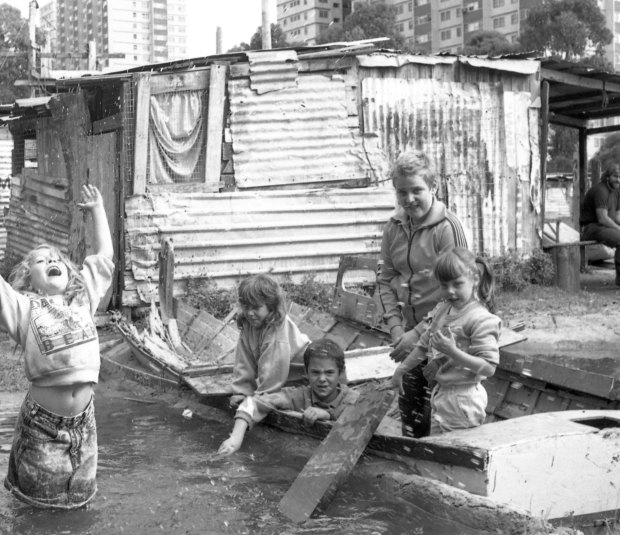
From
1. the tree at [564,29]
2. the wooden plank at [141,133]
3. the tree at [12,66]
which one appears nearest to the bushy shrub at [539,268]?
the wooden plank at [141,133]

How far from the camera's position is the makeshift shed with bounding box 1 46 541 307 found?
1193 centimetres

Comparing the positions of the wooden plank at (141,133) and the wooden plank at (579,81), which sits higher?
the wooden plank at (579,81)

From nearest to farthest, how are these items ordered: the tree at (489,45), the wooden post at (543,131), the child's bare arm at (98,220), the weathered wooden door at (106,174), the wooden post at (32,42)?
the child's bare arm at (98,220), the weathered wooden door at (106,174), the wooden post at (543,131), the wooden post at (32,42), the tree at (489,45)

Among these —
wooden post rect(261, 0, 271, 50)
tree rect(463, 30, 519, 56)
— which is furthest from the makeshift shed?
tree rect(463, 30, 519, 56)

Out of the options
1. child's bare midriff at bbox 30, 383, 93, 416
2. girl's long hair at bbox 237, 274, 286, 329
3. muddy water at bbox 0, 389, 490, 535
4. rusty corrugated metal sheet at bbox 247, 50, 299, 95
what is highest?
rusty corrugated metal sheet at bbox 247, 50, 299, 95

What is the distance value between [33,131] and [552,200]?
Result: 16.5 meters

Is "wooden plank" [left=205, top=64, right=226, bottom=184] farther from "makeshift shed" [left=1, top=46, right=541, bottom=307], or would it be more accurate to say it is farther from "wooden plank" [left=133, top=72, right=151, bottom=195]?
"wooden plank" [left=133, top=72, right=151, bottom=195]

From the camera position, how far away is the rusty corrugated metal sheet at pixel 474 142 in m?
13.2

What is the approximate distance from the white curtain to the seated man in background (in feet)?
22.7

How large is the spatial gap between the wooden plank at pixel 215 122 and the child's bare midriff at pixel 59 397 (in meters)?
7.56

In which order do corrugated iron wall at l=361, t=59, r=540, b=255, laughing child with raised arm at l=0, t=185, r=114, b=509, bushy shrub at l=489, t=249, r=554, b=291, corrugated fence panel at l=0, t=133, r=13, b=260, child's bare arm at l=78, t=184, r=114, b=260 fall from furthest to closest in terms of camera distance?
corrugated fence panel at l=0, t=133, r=13, b=260
bushy shrub at l=489, t=249, r=554, b=291
corrugated iron wall at l=361, t=59, r=540, b=255
child's bare arm at l=78, t=184, r=114, b=260
laughing child with raised arm at l=0, t=185, r=114, b=509

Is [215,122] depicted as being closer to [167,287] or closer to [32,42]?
[167,287]

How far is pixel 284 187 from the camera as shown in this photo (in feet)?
41.7

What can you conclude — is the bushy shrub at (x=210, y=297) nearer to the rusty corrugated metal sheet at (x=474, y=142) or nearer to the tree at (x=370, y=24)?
the rusty corrugated metal sheet at (x=474, y=142)
